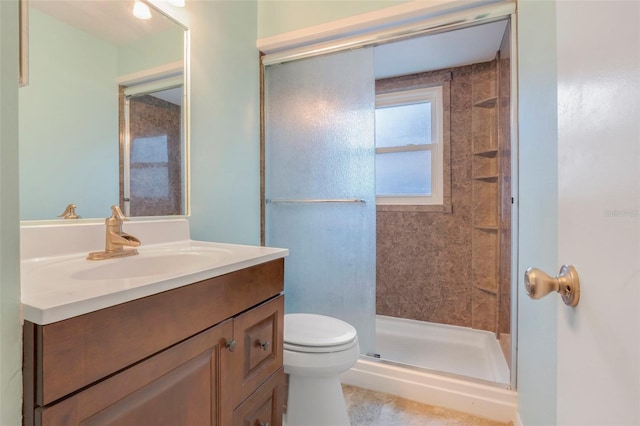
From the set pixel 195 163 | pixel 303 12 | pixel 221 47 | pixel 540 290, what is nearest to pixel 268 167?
Result: pixel 195 163

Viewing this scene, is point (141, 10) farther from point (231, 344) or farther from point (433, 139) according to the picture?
point (433, 139)

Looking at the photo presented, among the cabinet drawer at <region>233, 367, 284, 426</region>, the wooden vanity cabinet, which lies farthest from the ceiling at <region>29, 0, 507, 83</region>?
the cabinet drawer at <region>233, 367, 284, 426</region>

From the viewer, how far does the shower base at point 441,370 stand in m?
1.48

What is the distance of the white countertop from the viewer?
1.59 ft

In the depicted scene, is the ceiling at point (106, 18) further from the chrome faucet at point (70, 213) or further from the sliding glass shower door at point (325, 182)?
the sliding glass shower door at point (325, 182)

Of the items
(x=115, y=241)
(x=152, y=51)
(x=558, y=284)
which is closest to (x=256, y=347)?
(x=115, y=241)

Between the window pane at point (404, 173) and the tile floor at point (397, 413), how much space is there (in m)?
1.48

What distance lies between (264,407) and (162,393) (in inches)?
16.9

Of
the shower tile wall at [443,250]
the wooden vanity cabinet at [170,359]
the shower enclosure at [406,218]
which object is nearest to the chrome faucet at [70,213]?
the wooden vanity cabinet at [170,359]

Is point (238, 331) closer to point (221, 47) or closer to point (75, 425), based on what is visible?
point (75, 425)

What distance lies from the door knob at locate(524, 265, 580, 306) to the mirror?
4.08ft

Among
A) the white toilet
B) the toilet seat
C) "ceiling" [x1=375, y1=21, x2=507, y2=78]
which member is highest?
"ceiling" [x1=375, y1=21, x2=507, y2=78]

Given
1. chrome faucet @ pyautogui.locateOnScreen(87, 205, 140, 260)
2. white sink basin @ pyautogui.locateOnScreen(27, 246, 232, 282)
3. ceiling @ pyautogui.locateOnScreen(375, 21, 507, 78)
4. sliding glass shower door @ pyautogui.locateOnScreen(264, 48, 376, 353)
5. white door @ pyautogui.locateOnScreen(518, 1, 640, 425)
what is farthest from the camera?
ceiling @ pyautogui.locateOnScreen(375, 21, 507, 78)

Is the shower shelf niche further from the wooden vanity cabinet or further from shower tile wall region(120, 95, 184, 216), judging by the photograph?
shower tile wall region(120, 95, 184, 216)
